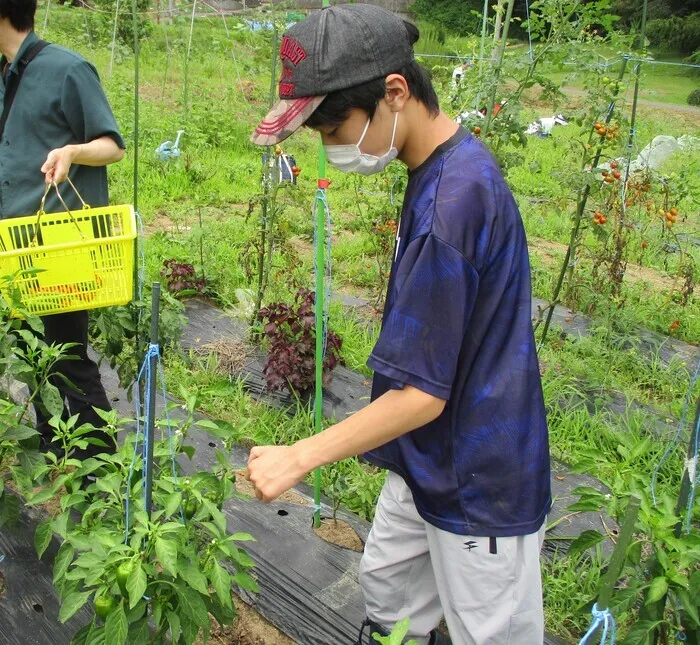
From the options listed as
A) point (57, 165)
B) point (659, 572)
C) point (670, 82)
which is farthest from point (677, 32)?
point (659, 572)

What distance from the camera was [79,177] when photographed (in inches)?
92.4

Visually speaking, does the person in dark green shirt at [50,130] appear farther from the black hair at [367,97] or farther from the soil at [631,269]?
the soil at [631,269]

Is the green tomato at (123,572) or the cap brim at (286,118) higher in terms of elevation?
the cap brim at (286,118)

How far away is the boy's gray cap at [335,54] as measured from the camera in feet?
4.20

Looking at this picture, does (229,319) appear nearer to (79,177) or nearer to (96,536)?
(79,177)

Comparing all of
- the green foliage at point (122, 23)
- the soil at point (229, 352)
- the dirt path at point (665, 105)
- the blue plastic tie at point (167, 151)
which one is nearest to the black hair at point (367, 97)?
the soil at point (229, 352)

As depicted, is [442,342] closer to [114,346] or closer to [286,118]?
[286,118]

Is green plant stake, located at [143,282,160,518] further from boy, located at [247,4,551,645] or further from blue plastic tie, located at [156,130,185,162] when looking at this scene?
blue plastic tie, located at [156,130,185,162]

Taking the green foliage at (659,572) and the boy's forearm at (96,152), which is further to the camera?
the boy's forearm at (96,152)

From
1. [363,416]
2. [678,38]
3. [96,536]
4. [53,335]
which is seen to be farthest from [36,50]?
[678,38]

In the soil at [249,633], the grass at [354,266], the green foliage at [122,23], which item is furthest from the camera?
the green foliage at [122,23]

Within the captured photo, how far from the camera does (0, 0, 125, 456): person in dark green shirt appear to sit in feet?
7.23

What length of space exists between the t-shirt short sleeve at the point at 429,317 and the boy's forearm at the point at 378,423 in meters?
0.02

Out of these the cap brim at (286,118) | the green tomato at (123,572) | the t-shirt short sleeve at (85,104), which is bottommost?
the green tomato at (123,572)
